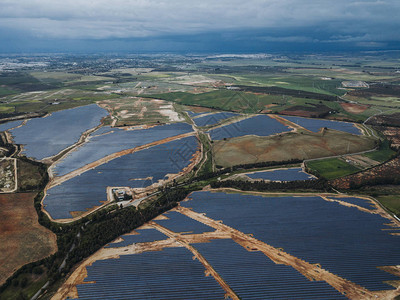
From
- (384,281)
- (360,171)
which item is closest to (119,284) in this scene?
(384,281)

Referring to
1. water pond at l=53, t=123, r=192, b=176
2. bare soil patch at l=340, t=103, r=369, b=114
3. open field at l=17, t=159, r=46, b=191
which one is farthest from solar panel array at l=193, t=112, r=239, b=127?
open field at l=17, t=159, r=46, b=191

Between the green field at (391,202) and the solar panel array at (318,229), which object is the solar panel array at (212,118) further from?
the green field at (391,202)

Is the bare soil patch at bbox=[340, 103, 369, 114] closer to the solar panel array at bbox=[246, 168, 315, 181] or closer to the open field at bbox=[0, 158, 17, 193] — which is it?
the solar panel array at bbox=[246, 168, 315, 181]

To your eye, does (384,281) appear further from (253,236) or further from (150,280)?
(150,280)

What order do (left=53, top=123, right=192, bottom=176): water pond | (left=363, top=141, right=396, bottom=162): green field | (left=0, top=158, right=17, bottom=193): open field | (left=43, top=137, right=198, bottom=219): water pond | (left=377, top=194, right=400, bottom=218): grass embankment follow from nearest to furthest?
1. (left=377, top=194, right=400, bottom=218): grass embankment
2. (left=43, top=137, right=198, bottom=219): water pond
3. (left=0, top=158, right=17, bottom=193): open field
4. (left=53, top=123, right=192, bottom=176): water pond
5. (left=363, top=141, right=396, bottom=162): green field

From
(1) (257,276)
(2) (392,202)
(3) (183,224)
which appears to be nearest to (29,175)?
(3) (183,224)

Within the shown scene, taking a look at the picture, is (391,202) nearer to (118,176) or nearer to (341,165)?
(341,165)
